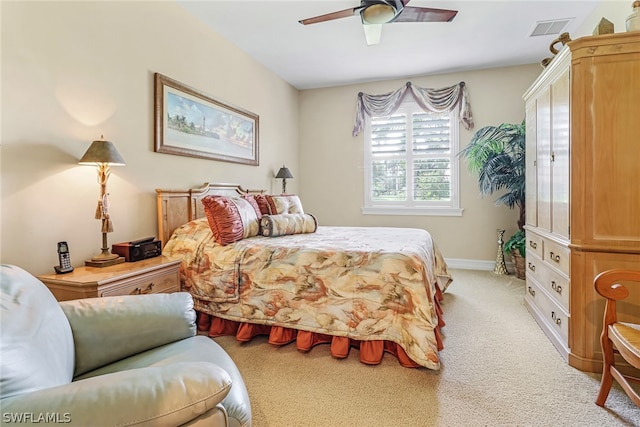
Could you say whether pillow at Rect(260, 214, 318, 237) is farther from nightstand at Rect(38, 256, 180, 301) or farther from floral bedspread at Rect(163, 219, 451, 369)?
nightstand at Rect(38, 256, 180, 301)

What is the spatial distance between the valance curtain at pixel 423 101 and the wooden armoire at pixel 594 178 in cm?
243

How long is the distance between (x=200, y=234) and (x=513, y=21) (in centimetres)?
364

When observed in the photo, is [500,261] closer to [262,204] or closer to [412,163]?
[412,163]

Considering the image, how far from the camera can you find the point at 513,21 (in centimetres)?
328

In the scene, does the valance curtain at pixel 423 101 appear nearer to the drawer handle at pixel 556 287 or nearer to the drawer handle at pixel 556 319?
the drawer handle at pixel 556 287

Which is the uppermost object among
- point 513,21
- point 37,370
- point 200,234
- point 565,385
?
point 513,21

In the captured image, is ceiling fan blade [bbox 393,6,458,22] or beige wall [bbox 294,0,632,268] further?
beige wall [bbox 294,0,632,268]

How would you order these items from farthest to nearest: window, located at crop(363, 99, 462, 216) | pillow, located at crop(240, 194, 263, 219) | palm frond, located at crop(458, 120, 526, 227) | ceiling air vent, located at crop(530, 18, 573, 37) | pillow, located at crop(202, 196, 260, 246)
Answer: window, located at crop(363, 99, 462, 216)
palm frond, located at crop(458, 120, 526, 227)
ceiling air vent, located at crop(530, 18, 573, 37)
pillow, located at crop(240, 194, 263, 219)
pillow, located at crop(202, 196, 260, 246)

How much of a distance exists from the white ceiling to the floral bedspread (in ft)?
6.93

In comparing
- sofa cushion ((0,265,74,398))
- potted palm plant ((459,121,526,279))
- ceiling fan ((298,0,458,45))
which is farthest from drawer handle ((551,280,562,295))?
sofa cushion ((0,265,74,398))

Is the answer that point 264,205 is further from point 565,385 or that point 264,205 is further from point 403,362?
point 565,385

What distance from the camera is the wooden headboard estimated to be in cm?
280

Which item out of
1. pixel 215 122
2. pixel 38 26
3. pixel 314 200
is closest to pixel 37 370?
pixel 38 26

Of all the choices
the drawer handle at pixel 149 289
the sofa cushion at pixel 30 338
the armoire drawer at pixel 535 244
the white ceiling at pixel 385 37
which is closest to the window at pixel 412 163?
the white ceiling at pixel 385 37
